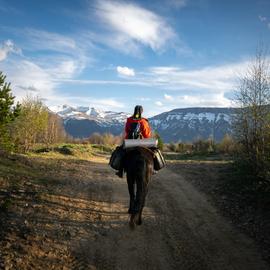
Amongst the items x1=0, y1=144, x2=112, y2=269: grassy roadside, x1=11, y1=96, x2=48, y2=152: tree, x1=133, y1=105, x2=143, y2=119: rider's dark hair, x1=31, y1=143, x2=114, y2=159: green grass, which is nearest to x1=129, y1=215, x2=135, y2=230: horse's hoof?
x1=0, y1=144, x2=112, y2=269: grassy roadside

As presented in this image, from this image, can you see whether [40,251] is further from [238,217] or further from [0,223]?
[238,217]

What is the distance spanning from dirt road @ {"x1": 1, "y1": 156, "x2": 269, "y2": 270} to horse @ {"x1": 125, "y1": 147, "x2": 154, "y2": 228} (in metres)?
0.64

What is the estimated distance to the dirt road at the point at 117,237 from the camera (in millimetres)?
8570

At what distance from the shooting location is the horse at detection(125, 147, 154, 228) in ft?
34.3

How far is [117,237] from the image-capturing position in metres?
10.2

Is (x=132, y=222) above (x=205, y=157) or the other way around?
the other way around

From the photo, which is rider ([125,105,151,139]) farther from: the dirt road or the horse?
the dirt road

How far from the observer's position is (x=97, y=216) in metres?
12.0

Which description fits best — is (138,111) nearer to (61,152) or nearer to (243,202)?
(243,202)

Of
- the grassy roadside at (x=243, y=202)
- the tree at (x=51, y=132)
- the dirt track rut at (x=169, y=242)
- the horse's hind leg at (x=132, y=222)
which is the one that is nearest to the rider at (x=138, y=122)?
the horse's hind leg at (x=132, y=222)

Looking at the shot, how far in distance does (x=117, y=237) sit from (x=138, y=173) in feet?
5.98

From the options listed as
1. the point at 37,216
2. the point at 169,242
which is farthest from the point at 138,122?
the point at 37,216

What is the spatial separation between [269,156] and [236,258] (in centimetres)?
598

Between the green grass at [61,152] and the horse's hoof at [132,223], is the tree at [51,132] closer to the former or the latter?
the green grass at [61,152]
